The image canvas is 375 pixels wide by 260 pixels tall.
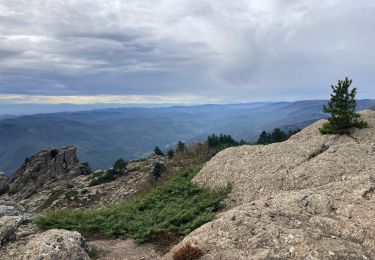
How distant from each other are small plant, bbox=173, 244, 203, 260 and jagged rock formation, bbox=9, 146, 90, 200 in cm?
5706

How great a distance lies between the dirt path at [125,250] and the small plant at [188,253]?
2680 mm

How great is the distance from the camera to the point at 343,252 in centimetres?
1395

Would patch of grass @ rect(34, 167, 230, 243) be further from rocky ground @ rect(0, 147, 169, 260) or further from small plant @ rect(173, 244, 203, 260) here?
small plant @ rect(173, 244, 203, 260)

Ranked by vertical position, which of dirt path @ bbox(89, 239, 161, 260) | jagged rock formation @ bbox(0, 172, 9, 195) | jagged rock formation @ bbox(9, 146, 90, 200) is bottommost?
jagged rock formation @ bbox(9, 146, 90, 200)

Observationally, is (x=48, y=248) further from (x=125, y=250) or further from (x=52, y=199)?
(x=52, y=199)

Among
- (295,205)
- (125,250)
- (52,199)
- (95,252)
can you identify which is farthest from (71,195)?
(295,205)

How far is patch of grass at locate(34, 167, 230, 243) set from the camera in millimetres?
20719

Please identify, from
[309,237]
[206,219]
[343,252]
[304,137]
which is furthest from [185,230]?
[304,137]

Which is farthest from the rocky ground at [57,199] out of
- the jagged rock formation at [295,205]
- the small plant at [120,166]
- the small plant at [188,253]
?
the jagged rock formation at [295,205]

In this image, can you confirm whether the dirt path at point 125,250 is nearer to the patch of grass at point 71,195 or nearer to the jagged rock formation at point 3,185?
the jagged rock formation at point 3,185

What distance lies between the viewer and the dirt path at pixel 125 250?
18005 mm

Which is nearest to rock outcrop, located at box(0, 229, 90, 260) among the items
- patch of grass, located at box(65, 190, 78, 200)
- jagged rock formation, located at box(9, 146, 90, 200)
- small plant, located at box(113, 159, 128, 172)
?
patch of grass, located at box(65, 190, 78, 200)

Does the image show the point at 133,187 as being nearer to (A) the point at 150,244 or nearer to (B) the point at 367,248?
(A) the point at 150,244

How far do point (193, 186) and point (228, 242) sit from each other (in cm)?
1255
